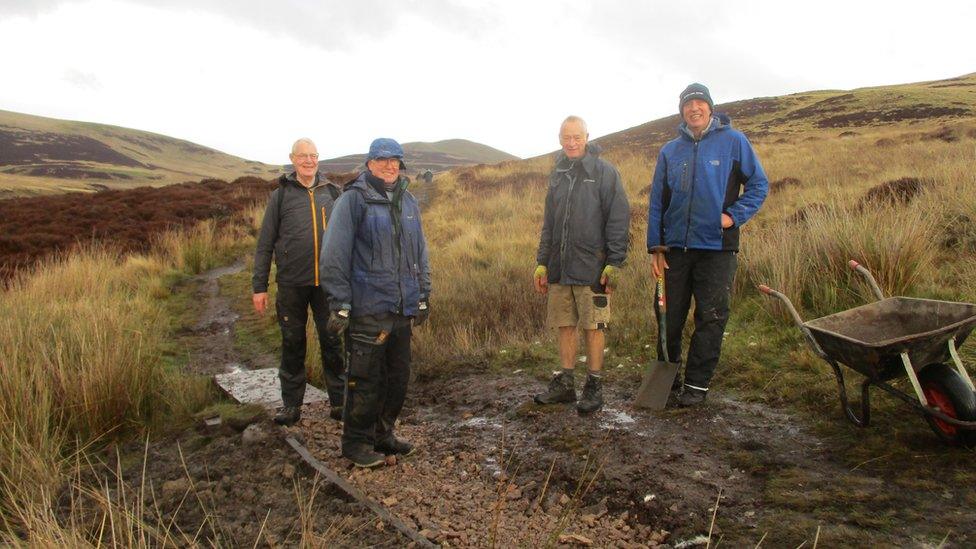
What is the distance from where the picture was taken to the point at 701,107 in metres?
4.06

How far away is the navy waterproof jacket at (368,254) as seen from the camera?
357 centimetres

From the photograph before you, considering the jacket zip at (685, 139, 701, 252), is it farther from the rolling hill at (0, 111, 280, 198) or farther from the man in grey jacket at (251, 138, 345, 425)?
the rolling hill at (0, 111, 280, 198)

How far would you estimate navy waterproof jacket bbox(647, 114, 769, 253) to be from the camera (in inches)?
160

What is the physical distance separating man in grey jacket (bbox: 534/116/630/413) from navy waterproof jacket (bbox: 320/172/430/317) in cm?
119

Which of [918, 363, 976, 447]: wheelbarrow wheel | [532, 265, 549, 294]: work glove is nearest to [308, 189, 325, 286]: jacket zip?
[532, 265, 549, 294]: work glove

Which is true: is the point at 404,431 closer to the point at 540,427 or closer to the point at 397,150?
the point at 540,427

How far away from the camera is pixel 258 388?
5.39 m

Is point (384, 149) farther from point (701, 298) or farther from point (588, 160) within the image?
point (701, 298)

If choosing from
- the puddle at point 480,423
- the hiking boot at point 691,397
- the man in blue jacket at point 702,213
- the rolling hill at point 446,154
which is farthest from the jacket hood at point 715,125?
the rolling hill at point 446,154

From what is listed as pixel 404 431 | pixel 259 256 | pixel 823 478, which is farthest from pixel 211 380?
pixel 823 478

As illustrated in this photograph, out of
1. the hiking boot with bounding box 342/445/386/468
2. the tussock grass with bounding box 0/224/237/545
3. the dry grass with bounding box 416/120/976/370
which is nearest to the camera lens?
the tussock grass with bounding box 0/224/237/545

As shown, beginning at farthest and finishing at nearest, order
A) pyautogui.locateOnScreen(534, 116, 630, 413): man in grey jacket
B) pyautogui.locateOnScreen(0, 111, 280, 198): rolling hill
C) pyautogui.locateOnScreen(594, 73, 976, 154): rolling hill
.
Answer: pyautogui.locateOnScreen(0, 111, 280, 198): rolling hill < pyautogui.locateOnScreen(594, 73, 976, 154): rolling hill < pyautogui.locateOnScreen(534, 116, 630, 413): man in grey jacket

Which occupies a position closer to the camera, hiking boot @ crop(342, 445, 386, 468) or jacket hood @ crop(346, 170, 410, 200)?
jacket hood @ crop(346, 170, 410, 200)

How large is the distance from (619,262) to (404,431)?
2.04 m
